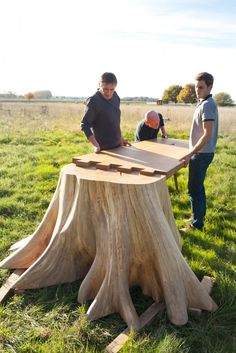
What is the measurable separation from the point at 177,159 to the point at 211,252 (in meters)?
1.04

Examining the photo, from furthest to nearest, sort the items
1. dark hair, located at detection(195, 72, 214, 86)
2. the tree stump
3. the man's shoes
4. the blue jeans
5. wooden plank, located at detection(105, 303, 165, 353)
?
the man's shoes < the blue jeans < dark hair, located at detection(195, 72, 214, 86) < the tree stump < wooden plank, located at detection(105, 303, 165, 353)

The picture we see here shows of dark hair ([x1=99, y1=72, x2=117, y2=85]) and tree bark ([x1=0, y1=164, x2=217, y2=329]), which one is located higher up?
dark hair ([x1=99, y1=72, x2=117, y2=85])

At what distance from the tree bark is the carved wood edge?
0.16 ft

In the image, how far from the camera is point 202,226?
168 inches

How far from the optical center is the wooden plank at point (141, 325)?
2.36m

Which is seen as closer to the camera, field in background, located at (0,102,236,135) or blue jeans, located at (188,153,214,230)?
blue jeans, located at (188,153,214,230)

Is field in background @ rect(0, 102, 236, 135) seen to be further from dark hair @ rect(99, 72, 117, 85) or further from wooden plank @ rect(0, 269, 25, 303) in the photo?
wooden plank @ rect(0, 269, 25, 303)

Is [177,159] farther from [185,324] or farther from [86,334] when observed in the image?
[86,334]

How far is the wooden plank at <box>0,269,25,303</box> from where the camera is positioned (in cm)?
293

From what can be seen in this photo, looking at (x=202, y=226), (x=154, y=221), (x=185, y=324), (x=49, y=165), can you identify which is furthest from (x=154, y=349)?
(x=49, y=165)

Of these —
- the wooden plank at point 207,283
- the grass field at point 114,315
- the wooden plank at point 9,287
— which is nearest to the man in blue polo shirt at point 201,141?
the grass field at point 114,315

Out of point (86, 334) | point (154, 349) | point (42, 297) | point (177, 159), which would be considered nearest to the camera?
point (154, 349)

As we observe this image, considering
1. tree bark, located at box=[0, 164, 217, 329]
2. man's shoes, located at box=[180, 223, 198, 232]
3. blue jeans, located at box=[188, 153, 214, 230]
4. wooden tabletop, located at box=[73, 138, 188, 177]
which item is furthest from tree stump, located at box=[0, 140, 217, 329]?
man's shoes, located at box=[180, 223, 198, 232]

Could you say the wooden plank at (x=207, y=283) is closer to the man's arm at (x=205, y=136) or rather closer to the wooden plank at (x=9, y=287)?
the man's arm at (x=205, y=136)
